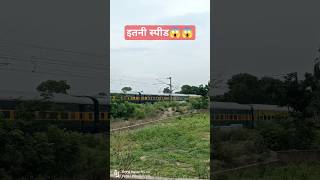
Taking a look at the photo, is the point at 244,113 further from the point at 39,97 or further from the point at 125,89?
the point at 39,97

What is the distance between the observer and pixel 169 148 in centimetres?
632

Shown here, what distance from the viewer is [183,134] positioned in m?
6.34

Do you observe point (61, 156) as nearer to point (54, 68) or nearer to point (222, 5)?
point (54, 68)

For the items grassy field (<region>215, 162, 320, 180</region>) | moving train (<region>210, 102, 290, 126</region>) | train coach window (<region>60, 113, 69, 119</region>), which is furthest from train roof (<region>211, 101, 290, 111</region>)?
train coach window (<region>60, 113, 69, 119</region>)

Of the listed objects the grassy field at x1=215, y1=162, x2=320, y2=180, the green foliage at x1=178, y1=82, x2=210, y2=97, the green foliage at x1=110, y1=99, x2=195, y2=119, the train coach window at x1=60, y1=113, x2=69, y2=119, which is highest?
the green foliage at x1=178, y1=82, x2=210, y2=97

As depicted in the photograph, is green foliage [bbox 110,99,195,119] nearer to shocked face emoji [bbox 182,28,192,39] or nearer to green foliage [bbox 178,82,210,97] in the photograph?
green foliage [bbox 178,82,210,97]

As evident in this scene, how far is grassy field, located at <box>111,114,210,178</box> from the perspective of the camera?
6305mm

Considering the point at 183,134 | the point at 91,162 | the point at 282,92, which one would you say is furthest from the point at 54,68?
the point at 282,92

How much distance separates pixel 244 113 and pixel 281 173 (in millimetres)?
677

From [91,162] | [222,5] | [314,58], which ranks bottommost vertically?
[91,162]

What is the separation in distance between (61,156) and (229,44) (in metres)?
1.95

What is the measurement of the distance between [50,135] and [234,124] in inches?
70.3

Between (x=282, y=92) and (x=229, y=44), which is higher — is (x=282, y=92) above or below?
below

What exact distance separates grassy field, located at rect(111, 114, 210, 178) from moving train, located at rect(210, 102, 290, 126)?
16 cm
